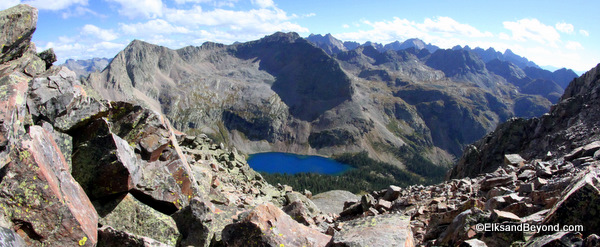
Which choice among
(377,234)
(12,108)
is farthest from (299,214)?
(12,108)

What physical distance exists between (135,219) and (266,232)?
6436mm

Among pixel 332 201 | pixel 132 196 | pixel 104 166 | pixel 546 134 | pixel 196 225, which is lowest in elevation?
pixel 332 201

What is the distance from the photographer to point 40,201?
11414mm

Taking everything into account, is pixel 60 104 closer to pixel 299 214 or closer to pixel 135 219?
pixel 135 219

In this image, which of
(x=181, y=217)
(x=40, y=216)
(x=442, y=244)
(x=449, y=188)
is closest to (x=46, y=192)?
(x=40, y=216)

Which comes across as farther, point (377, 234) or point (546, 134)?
point (546, 134)

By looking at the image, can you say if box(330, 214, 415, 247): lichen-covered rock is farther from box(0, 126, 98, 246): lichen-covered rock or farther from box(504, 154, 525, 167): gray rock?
box(504, 154, 525, 167): gray rock

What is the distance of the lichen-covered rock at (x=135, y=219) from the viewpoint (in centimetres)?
1406

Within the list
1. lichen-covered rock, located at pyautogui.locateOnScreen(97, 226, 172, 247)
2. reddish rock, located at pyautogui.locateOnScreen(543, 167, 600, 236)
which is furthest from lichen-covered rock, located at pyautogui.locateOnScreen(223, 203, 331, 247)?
reddish rock, located at pyautogui.locateOnScreen(543, 167, 600, 236)

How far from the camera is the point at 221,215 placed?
56.1ft

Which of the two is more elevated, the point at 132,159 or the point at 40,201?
the point at 132,159

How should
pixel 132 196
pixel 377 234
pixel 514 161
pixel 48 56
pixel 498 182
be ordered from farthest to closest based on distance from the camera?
pixel 514 161 → pixel 498 182 → pixel 48 56 → pixel 132 196 → pixel 377 234

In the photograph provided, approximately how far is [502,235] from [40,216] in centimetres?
1764

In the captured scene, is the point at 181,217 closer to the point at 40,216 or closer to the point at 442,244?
the point at 40,216
